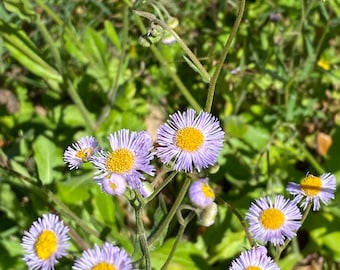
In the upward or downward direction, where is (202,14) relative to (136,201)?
upward

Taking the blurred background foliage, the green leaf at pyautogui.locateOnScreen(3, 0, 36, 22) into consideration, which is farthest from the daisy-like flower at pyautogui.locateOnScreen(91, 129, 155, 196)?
the green leaf at pyautogui.locateOnScreen(3, 0, 36, 22)

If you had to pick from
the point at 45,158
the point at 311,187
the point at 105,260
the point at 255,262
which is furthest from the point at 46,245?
the point at 45,158

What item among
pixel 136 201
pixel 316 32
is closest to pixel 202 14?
pixel 316 32

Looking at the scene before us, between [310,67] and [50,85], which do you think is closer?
[310,67]

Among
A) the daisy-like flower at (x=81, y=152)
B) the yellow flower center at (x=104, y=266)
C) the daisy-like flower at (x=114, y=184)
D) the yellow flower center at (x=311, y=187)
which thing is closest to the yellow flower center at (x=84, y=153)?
the daisy-like flower at (x=81, y=152)

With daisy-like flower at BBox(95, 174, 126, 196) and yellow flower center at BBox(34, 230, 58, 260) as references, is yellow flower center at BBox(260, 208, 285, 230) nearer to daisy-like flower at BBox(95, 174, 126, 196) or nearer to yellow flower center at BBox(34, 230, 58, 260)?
daisy-like flower at BBox(95, 174, 126, 196)

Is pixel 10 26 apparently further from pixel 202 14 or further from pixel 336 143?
pixel 336 143

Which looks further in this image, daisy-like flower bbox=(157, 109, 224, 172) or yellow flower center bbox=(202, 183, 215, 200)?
yellow flower center bbox=(202, 183, 215, 200)
